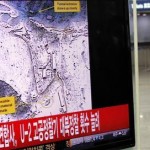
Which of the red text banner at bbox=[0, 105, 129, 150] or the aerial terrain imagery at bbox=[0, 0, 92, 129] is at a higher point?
the aerial terrain imagery at bbox=[0, 0, 92, 129]

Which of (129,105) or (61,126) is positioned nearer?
(61,126)

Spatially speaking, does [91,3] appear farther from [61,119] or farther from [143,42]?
[143,42]

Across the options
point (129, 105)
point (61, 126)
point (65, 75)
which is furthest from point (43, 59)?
point (129, 105)

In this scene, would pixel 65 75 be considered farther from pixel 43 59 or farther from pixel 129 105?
pixel 129 105

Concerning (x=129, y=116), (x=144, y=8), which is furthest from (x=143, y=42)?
(x=129, y=116)

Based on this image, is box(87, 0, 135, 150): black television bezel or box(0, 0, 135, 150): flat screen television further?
box(87, 0, 135, 150): black television bezel

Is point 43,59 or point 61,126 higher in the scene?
point 43,59
